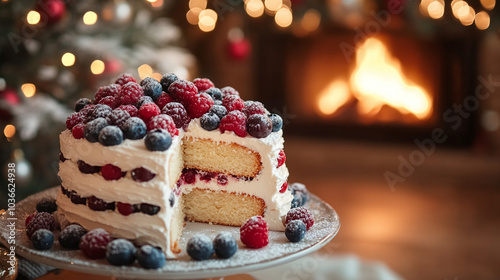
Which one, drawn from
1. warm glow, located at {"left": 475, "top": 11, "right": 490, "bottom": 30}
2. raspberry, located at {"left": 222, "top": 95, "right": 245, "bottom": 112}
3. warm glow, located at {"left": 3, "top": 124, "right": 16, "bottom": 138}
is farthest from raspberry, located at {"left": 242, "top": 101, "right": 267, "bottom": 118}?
warm glow, located at {"left": 475, "top": 11, "right": 490, "bottom": 30}

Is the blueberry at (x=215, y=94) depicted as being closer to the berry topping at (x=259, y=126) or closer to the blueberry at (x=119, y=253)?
the berry topping at (x=259, y=126)

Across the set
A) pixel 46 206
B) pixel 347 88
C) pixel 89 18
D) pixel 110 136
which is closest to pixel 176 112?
pixel 110 136

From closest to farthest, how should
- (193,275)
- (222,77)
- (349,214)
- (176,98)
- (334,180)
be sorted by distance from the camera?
(193,275) < (176,98) < (349,214) < (334,180) < (222,77)

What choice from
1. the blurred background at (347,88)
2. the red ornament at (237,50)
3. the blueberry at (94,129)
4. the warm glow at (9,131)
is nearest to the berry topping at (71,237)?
the blueberry at (94,129)

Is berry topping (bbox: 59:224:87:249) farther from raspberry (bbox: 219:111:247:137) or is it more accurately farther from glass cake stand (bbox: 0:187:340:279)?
raspberry (bbox: 219:111:247:137)

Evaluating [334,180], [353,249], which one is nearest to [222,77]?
[334,180]

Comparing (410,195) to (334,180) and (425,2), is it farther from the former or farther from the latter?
(425,2)

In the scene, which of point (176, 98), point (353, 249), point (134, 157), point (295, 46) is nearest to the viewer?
point (134, 157)
